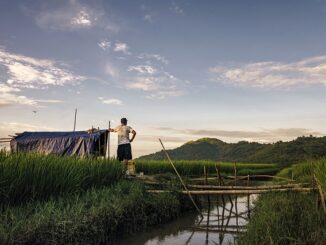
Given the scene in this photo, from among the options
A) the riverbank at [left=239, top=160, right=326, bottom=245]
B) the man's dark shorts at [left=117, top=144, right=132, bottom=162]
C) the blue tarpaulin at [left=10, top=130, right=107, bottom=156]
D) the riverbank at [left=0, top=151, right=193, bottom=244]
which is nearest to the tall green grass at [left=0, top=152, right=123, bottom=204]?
the riverbank at [left=0, top=151, right=193, bottom=244]

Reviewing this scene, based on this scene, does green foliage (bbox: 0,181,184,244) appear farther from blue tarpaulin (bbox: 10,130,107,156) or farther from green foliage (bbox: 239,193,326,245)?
blue tarpaulin (bbox: 10,130,107,156)

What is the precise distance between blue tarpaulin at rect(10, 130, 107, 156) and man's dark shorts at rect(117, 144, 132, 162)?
6.31 feet

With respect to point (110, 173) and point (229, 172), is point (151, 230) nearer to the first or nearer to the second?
point (110, 173)

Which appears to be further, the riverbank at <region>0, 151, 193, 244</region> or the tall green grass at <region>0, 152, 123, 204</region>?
the tall green grass at <region>0, 152, 123, 204</region>

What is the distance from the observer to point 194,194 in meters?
11.2

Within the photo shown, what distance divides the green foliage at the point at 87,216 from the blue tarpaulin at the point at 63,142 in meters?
4.63

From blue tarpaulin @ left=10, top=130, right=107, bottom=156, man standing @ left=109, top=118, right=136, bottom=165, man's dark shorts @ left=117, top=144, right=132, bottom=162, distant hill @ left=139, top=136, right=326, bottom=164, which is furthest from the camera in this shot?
distant hill @ left=139, top=136, right=326, bottom=164

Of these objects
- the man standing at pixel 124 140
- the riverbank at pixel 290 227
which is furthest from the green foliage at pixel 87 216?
the riverbank at pixel 290 227

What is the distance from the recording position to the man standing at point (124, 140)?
11.9 metres

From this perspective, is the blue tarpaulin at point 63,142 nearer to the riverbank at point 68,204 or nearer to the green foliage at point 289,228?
the riverbank at point 68,204

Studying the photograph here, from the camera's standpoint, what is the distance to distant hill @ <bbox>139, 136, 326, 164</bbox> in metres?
55.6

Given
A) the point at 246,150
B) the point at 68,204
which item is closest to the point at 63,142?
the point at 68,204

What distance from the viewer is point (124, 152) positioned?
12.3m

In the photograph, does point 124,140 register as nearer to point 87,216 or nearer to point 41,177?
point 41,177
